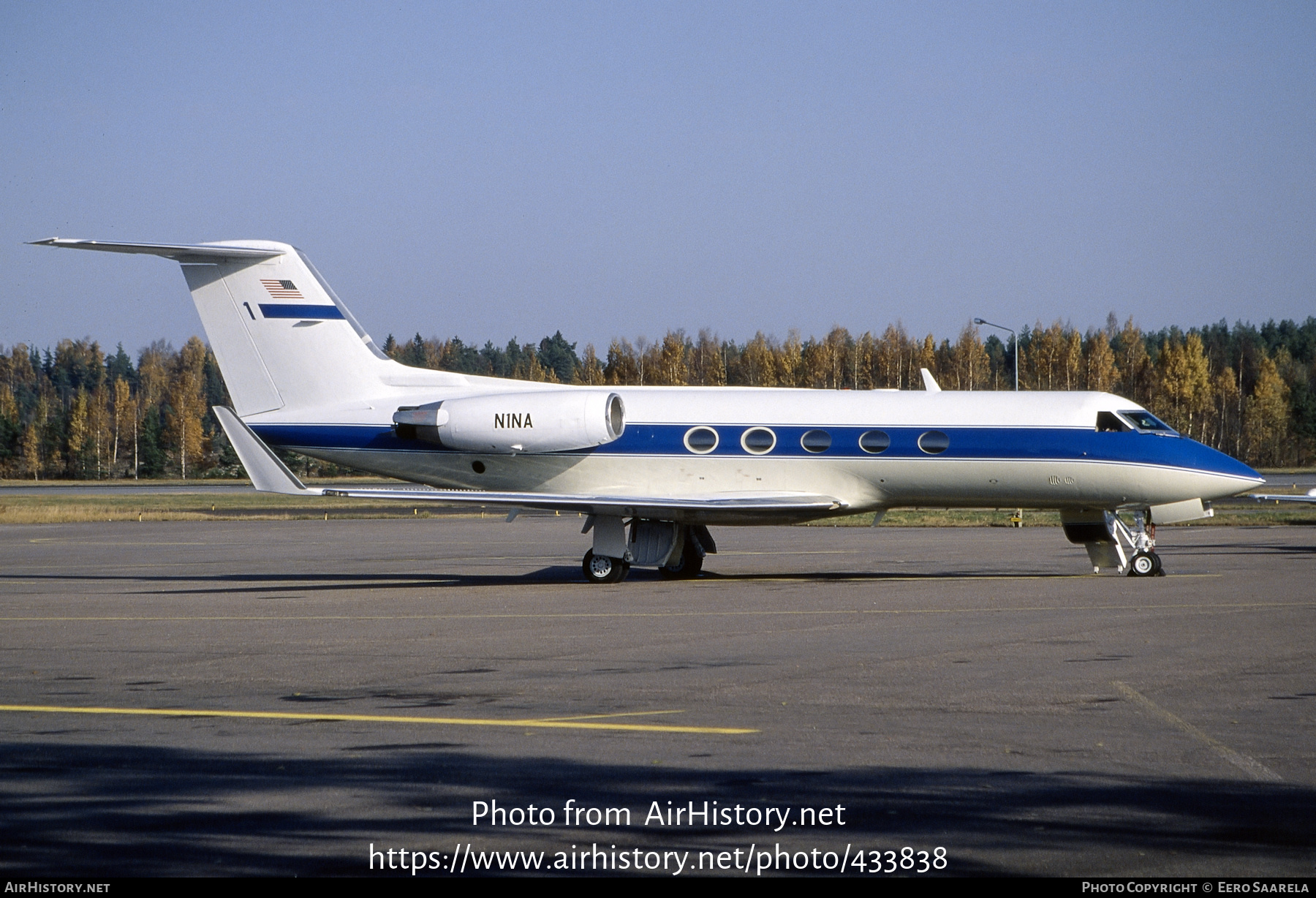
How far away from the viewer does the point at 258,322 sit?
21875 millimetres

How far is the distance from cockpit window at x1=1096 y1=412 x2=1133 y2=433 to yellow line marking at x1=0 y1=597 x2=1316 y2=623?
13.9ft

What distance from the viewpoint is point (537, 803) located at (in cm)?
676

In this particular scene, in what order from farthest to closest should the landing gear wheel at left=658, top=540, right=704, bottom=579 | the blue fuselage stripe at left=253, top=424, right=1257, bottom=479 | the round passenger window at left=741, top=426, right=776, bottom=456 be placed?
the landing gear wheel at left=658, top=540, right=704, bottom=579 → the round passenger window at left=741, top=426, right=776, bottom=456 → the blue fuselage stripe at left=253, top=424, right=1257, bottom=479

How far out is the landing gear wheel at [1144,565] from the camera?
20.1 metres

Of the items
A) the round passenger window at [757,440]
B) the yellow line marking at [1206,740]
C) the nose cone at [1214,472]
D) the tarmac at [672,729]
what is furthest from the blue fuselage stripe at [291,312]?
the yellow line marking at [1206,740]

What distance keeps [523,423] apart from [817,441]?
15.4 feet

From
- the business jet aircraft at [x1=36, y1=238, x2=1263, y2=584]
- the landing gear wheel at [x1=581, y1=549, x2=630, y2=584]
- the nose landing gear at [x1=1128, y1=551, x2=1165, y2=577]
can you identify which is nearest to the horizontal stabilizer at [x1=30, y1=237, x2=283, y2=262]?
the business jet aircraft at [x1=36, y1=238, x2=1263, y2=584]

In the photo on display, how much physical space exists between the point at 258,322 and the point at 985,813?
17.9 m

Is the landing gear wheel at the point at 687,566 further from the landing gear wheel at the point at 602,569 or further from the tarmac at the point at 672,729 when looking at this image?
the tarmac at the point at 672,729

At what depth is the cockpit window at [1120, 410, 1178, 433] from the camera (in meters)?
20.0

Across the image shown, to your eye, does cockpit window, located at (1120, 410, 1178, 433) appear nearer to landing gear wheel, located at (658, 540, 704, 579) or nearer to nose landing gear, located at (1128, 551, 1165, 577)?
nose landing gear, located at (1128, 551, 1165, 577)

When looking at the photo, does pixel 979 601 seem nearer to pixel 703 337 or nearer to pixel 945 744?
pixel 945 744

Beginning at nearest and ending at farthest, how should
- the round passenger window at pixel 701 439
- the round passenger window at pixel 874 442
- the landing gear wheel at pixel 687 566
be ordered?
1. the round passenger window at pixel 874 442
2. the round passenger window at pixel 701 439
3. the landing gear wheel at pixel 687 566

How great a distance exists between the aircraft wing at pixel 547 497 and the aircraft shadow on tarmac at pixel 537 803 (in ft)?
34.9
